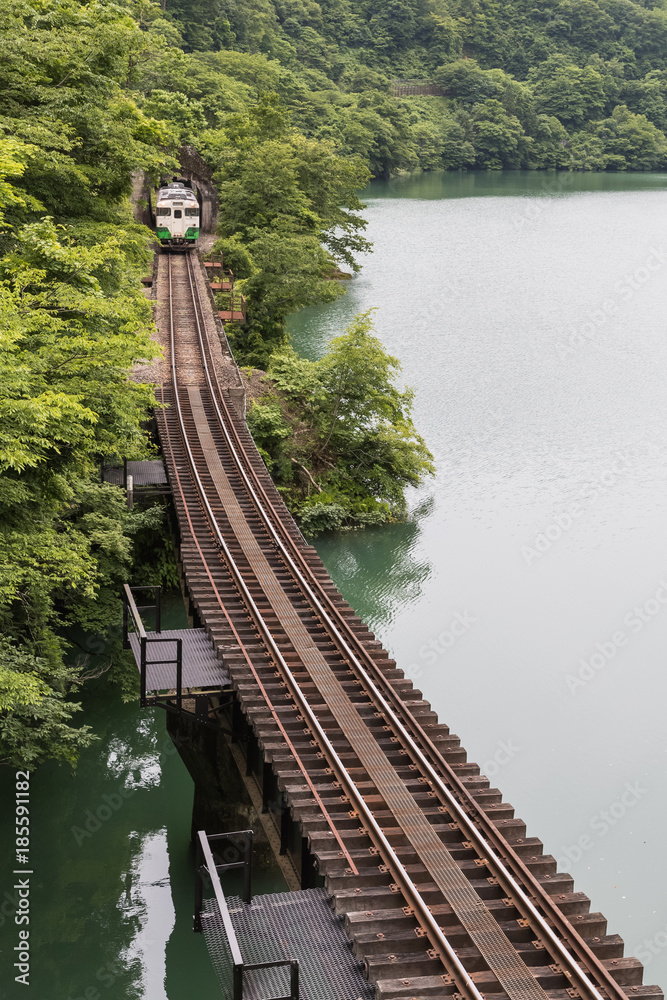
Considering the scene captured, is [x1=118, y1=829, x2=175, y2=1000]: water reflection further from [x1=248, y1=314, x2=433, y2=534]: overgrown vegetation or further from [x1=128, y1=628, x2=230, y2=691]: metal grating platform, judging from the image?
[x1=248, y1=314, x2=433, y2=534]: overgrown vegetation

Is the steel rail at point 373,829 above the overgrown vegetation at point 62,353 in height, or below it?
below

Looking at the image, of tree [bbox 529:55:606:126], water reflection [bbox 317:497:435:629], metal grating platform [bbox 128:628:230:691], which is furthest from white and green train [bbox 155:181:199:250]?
tree [bbox 529:55:606:126]

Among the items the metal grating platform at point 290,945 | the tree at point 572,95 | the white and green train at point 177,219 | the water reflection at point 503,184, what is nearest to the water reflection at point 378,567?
the metal grating platform at point 290,945

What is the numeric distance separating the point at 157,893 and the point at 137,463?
10.2 metres

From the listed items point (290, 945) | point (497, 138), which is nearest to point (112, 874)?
point (290, 945)

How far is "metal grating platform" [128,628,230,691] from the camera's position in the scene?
43.4 ft

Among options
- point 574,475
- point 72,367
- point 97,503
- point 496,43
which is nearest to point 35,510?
point 72,367

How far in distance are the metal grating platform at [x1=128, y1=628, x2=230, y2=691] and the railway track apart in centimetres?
23

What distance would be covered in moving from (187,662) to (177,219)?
31.4 metres

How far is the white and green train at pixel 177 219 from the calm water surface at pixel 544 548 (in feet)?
21.2

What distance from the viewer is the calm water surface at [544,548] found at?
16.8 metres

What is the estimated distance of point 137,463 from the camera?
22094mm

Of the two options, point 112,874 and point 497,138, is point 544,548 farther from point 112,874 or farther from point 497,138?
point 497,138

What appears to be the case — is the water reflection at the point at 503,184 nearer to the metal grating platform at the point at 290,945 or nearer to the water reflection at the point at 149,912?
the water reflection at the point at 149,912
